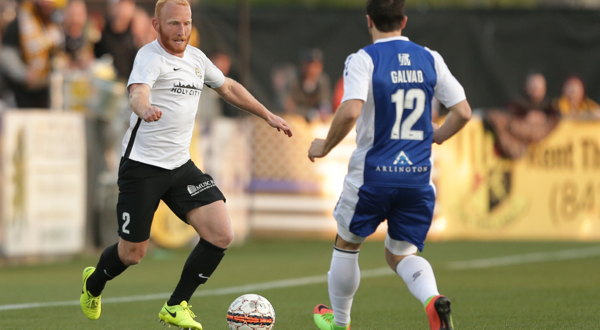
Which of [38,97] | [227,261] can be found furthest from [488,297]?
[38,97]

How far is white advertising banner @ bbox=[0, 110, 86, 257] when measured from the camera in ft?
34.9

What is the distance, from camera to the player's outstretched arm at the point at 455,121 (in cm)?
550

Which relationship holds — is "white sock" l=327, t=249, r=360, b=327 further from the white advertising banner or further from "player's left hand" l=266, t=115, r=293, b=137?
the white advertising banner

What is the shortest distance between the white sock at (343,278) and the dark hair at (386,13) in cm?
136

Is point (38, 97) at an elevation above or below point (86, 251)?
above

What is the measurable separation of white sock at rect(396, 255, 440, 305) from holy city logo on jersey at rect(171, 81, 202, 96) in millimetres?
1707

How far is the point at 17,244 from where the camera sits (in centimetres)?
1072

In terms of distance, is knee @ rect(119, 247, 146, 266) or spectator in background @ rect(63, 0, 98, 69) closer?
knee @ rect(119, 247, 146, 266)

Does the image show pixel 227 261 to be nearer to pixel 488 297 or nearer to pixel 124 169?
pixel 488 297

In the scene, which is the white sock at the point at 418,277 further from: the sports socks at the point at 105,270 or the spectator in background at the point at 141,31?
the spectator in background at the point at 141,31

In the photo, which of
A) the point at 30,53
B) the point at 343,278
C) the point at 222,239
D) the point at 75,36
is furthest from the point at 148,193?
the point at 75,36

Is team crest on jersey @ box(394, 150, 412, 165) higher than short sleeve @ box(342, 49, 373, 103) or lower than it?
lower

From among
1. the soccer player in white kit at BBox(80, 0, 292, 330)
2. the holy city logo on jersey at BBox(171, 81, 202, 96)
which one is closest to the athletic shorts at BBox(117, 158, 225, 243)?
the soccer player in white kit at BBox(80, 0, 292, 330)

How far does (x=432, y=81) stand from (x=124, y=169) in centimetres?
204
